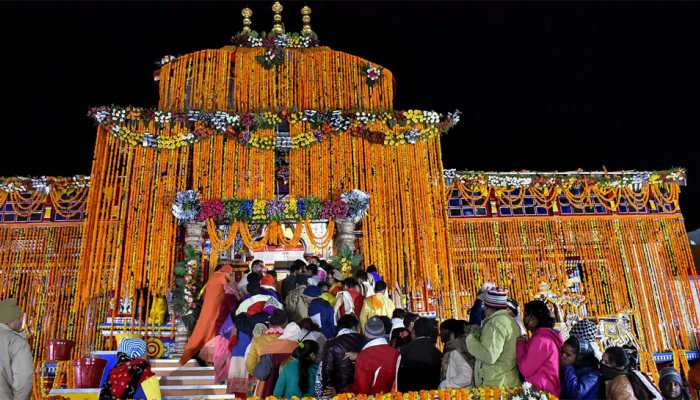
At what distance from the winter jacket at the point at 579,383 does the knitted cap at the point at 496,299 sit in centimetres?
74

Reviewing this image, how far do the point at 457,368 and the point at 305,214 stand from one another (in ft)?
Answer: 23.9

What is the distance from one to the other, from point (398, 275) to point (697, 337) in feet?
25.0

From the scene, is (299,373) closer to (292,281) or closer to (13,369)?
(13,369)

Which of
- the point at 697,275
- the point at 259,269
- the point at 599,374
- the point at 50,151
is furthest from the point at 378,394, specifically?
the point at 50,151

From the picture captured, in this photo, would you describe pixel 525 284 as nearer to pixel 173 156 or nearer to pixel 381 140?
pixel 381 140

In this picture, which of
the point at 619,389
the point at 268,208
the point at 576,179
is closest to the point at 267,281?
the point at 268,208

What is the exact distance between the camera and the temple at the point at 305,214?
1212 centimetres

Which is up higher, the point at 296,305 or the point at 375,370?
the point at 296,305

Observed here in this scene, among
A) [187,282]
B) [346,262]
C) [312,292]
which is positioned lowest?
[312,292]

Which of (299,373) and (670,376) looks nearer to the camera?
(670,376)

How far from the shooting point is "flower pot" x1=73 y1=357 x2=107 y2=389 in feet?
25.0

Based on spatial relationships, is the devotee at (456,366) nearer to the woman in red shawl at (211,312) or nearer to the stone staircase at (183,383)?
the stone staircase at (183,383)

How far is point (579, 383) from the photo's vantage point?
16.0 feet

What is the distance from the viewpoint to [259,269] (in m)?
9.27
